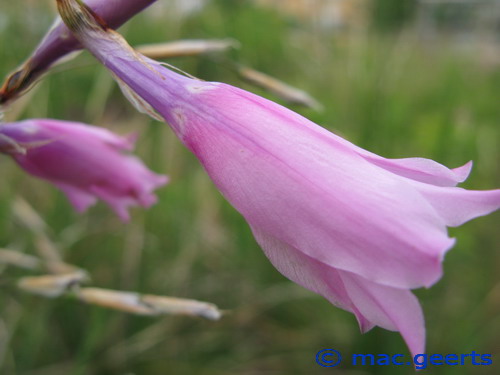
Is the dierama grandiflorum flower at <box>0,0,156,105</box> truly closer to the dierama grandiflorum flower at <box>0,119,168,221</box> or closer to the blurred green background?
the dierama grandiflorum flower at <box>0,119,168,221</box>

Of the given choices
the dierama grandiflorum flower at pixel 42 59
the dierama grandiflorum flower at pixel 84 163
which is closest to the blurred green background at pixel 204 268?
the dierama grandiflorum flower at pixel 84 163

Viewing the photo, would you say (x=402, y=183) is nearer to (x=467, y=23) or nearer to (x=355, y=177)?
(x=355, y=177)

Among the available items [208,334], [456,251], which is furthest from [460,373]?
[208,334]

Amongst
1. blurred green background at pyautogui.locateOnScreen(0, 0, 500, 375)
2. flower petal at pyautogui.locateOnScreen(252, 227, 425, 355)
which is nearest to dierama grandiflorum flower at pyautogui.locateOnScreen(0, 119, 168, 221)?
flower petal at pyautogui.locateOnScreen(252, 227, 425, 355)

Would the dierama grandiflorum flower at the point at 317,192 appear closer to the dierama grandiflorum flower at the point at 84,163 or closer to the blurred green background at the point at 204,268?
the dierama grandiflorum flower at the point at 84,163

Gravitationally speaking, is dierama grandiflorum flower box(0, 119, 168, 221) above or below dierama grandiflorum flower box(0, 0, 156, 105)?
below

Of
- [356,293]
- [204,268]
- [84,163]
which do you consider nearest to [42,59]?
[84,163]
